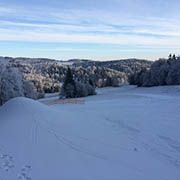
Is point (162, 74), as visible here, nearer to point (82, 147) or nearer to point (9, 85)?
point (9, 85)

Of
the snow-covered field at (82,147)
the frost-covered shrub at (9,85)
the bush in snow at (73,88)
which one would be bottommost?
the bush in snow at (73,88)

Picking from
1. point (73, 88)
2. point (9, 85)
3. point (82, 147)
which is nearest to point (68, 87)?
point (73, 88)

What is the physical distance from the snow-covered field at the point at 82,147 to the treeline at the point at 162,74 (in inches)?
1995

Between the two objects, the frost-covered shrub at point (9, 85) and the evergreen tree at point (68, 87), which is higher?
the frost-covered shrub at point (9, 85)

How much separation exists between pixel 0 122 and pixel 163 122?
7.93 metres

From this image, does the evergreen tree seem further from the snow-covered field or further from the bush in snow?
the snow-covered field

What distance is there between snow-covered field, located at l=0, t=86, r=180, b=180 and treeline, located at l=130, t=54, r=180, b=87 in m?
50.7

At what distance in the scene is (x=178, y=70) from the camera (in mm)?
67562

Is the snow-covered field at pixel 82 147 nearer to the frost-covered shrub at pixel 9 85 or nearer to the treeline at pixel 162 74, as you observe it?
the frost-covered shrub at pixel 9 85

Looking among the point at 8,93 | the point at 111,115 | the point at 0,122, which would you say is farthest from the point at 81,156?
the point at 8,93

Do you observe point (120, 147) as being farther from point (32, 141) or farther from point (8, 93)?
point (8, 93)

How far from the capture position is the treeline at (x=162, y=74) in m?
68.2

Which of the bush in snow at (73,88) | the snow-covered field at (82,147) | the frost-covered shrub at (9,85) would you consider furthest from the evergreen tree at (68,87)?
the snow-covered field at (82,147)

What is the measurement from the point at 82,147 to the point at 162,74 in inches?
2444
